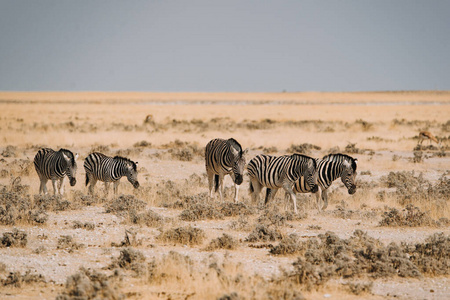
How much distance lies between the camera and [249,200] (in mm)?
14641

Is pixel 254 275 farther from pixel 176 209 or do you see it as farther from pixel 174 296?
pixel 176 209

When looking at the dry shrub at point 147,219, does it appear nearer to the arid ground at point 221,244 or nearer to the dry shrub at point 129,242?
the arid ground at point 221,244

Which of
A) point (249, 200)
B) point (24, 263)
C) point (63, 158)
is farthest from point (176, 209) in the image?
point (24, 263)

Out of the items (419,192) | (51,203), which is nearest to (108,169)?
(51,203)

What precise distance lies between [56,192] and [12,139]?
17.4 m

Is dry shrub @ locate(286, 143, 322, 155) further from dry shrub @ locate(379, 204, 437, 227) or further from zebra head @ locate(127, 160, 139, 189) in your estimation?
dry shrub @ locate(379, 204, 437, 227)

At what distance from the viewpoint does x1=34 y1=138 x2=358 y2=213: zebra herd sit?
1273cm

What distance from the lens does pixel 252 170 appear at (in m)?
13.3

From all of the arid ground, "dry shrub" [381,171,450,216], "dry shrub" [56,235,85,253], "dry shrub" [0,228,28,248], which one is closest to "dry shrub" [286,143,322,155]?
"dry shrub" [381,171,450,216]

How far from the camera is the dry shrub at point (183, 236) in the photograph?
Result: 9922mm

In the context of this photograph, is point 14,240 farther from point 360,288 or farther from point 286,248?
point 360,288

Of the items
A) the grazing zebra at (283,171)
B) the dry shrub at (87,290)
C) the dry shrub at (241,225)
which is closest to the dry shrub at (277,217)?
the dry shrub at (241,225)

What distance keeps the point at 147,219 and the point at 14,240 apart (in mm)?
2810

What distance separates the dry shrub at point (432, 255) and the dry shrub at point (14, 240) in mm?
6520
